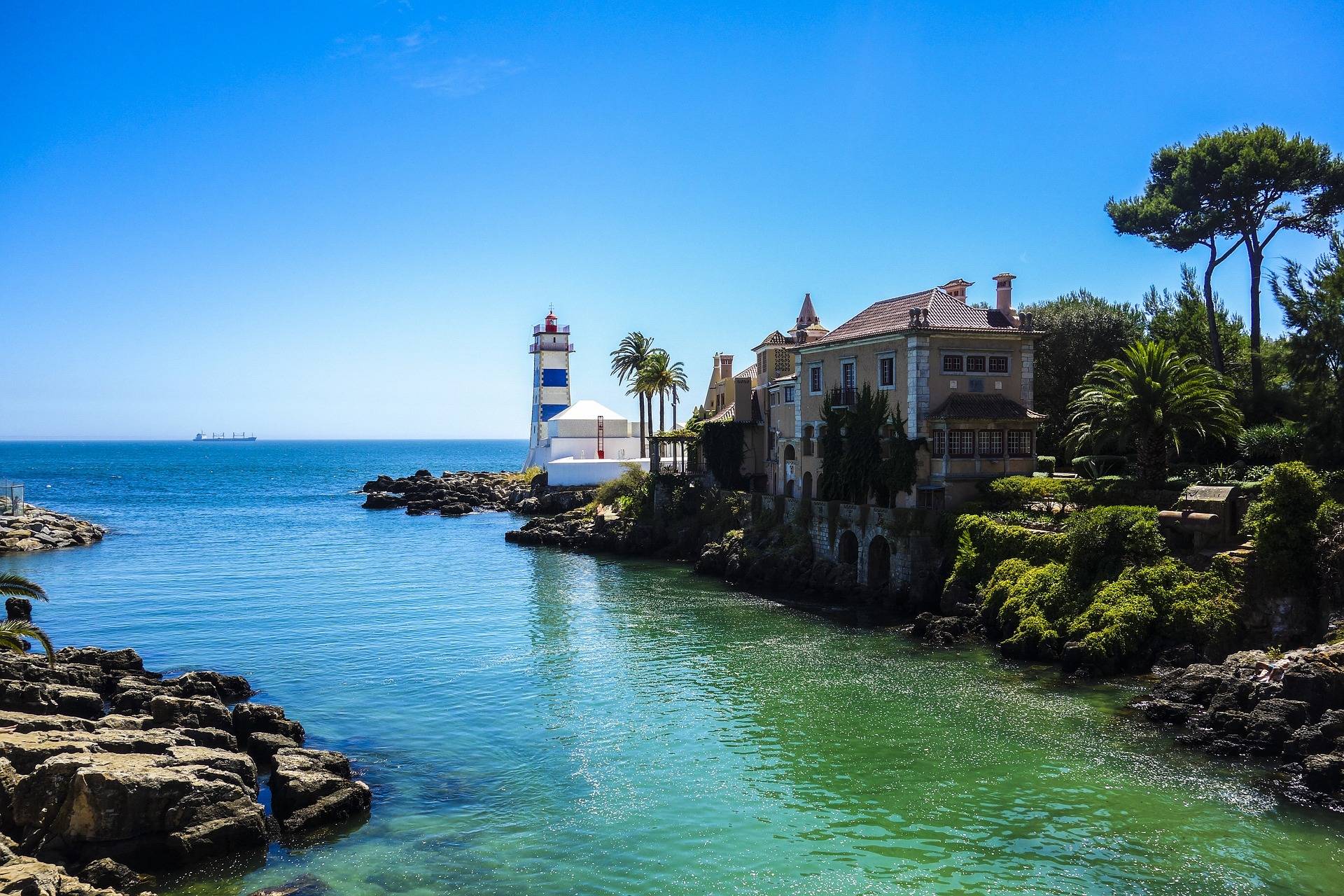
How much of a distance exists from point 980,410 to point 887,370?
4977 millimetres

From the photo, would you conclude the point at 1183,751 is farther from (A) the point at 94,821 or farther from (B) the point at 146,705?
(B) the point at 146,705

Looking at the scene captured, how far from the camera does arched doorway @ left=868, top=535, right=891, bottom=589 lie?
43.4m

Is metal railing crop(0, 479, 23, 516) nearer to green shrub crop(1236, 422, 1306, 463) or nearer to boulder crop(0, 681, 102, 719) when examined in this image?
boulder crop(0, 681, 102, 719)

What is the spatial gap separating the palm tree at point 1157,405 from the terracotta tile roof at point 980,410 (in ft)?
17.0

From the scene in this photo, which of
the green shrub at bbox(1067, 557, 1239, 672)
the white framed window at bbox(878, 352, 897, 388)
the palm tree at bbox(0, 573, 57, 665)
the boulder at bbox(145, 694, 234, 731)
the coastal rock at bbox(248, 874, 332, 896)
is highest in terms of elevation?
the white framed window at bbox(878, 352, 897, 388)

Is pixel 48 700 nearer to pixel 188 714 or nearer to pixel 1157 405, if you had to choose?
pixel 188 714

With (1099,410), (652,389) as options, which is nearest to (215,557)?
(652,389)

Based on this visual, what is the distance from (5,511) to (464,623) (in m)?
52.1

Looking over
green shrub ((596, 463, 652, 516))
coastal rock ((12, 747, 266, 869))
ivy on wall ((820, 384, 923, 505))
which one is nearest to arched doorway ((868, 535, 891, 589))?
ivy on wall ((820, 384, 923, 505))

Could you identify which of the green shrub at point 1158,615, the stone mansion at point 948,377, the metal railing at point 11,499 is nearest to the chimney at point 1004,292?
the stone mansion at point 948,377

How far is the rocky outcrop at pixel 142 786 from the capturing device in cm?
1728

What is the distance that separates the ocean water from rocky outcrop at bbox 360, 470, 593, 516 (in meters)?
37.9

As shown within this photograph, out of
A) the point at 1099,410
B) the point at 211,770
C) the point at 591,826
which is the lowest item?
the point at 591,826

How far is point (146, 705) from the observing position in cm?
2550
